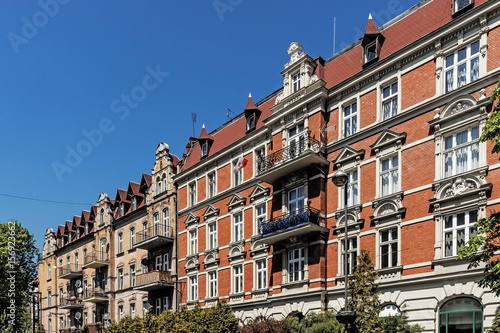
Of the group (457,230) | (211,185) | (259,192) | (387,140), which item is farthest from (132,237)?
(457,230)

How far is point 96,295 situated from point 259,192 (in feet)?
69.9

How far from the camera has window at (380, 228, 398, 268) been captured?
2075 centimetres

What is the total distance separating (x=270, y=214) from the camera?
2741 cm

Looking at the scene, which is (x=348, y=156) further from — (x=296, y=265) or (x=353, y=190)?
(x=296, y=265)

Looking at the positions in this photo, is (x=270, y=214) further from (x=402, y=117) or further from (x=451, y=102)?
(x=451, y=102)

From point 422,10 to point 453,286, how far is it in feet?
37.0

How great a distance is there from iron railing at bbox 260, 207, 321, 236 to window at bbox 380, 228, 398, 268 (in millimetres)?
3398

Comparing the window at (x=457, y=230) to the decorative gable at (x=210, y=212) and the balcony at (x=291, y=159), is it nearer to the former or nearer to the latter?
the balcony at (x=291, y=159)

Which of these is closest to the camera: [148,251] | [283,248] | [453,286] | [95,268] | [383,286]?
[453,286]

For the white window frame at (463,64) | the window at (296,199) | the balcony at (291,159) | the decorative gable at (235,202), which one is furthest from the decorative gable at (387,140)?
the decorative gable at (235,202)

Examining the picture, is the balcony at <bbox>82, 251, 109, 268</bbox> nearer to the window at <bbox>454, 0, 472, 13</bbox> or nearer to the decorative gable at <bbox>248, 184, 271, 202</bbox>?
the decorative gable at <bbox>248, 184, 271, 202</bbox>

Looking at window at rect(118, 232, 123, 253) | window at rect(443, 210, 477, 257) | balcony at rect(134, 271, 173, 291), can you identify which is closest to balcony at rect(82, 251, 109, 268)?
window at rect(118, 232, 123, 253)

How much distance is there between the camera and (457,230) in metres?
18.6

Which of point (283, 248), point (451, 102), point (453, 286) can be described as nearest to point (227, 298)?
point (283, 248)
